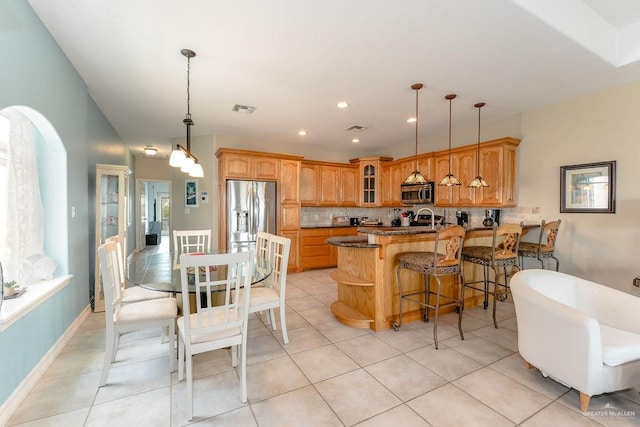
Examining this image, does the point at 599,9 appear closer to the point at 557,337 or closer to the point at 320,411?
the point at 557,337

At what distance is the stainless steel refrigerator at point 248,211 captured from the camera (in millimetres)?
4836

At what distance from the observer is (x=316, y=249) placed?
5.66 metres

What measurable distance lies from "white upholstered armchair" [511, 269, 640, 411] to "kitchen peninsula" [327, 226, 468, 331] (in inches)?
42.6

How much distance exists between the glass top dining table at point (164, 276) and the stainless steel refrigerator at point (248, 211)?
1.94 metres

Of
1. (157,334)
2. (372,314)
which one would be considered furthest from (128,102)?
(372,314)

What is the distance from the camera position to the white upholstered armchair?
172cm

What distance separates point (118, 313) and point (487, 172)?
15.5ft

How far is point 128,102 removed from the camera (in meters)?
3.82

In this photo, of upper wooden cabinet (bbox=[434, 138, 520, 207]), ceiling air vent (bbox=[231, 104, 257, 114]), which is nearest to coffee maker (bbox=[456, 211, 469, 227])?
upper wooden cabinet (bbox=[434, 138, 520, 207])

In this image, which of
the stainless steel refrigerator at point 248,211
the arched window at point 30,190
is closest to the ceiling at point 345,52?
the arched window at point 30,190

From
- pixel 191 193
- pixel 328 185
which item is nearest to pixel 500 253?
pixel 328 185

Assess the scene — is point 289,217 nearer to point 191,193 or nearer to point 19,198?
point 191,193

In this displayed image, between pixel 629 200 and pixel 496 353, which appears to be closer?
pixel 496 353

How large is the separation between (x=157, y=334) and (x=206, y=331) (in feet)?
4.74
